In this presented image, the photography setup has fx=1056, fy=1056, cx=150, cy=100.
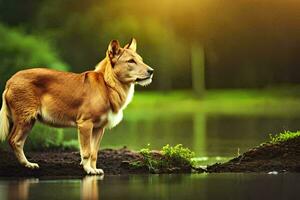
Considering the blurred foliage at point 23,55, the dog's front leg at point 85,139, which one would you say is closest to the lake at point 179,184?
the dog's front leg at point 85,139

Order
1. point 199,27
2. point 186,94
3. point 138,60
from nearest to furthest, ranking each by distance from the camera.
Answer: point 138,60, point 199,27, point 186,94

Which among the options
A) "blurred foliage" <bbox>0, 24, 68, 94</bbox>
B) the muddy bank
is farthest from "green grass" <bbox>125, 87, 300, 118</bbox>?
the muddy bank

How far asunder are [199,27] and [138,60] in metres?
16.2

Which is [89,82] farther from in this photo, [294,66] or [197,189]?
[294,66]

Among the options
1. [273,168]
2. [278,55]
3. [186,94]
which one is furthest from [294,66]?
[273,168]

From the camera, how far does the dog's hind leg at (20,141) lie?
13.0 meters

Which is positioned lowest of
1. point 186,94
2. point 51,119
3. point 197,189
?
point 197,189

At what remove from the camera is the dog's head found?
13.0m

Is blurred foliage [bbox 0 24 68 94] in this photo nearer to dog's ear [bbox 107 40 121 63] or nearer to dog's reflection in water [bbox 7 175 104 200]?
dog's ear [bbox 107 40 121 63]

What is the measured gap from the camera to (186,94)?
102 feet

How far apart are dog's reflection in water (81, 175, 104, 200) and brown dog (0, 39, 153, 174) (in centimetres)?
32

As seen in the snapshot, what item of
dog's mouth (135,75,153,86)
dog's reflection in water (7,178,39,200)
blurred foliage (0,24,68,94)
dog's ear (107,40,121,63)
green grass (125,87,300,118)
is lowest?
dog's reflection in water (7,178,39,200)

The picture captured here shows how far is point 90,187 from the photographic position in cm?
1173

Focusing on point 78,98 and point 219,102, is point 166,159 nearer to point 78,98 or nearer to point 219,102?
point 78,98
